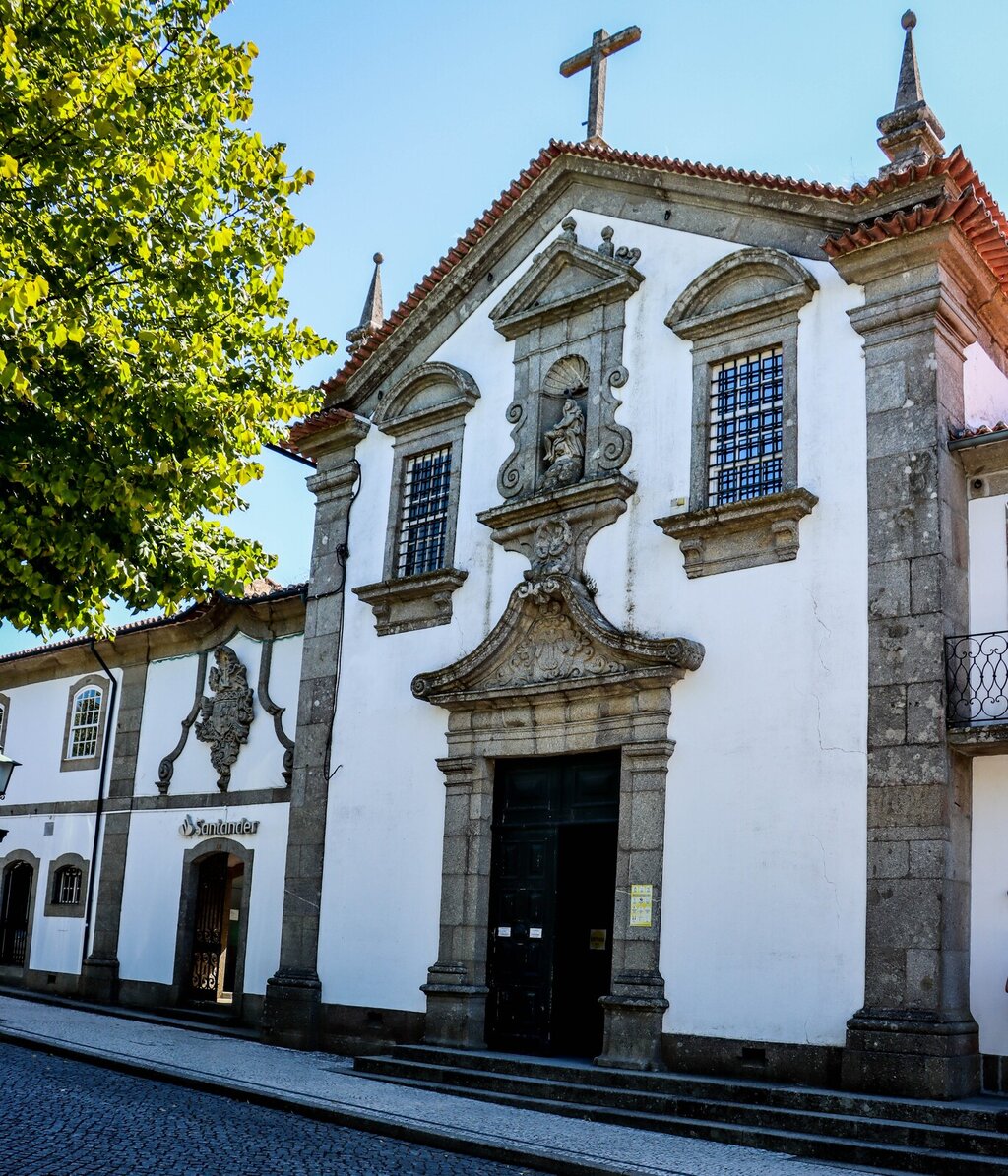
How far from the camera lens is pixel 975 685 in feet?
36.3

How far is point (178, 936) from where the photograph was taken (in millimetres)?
18078

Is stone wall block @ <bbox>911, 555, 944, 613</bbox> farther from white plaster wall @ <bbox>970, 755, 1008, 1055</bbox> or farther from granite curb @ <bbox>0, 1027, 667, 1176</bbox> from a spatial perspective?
granite curb @ <bbox>0, 1027, 667, 1176</bbox>

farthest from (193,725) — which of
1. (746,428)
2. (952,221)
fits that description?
(952,221)

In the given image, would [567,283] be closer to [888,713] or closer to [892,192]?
[892,192]

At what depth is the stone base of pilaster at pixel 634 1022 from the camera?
11906mm

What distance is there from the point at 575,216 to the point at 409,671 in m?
5.31

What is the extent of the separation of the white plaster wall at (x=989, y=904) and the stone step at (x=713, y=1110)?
50.9 inches

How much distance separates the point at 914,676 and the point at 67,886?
14.2 m

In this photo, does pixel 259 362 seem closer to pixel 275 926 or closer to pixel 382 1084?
pixel 382 1084

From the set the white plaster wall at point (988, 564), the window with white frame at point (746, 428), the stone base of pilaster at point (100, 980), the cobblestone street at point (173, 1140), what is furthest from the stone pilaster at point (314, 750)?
the white plaster wall at point (988, 564)

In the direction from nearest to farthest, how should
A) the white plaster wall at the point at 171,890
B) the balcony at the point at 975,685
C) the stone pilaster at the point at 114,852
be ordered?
the balcony at the point at 975,685 < the white plaster wall at the point at 171,890 < the stone pilaster at the point at 114,852

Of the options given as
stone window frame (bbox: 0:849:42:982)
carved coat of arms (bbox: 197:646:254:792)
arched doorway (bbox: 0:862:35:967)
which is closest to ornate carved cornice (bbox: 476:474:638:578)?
carved coat of arms (bbox: 197:646:254:792)

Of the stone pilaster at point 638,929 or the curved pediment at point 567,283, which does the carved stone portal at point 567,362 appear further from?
the stone pilaster at point 638,929

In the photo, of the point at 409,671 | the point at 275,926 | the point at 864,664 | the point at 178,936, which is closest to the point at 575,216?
the point at 409,671
